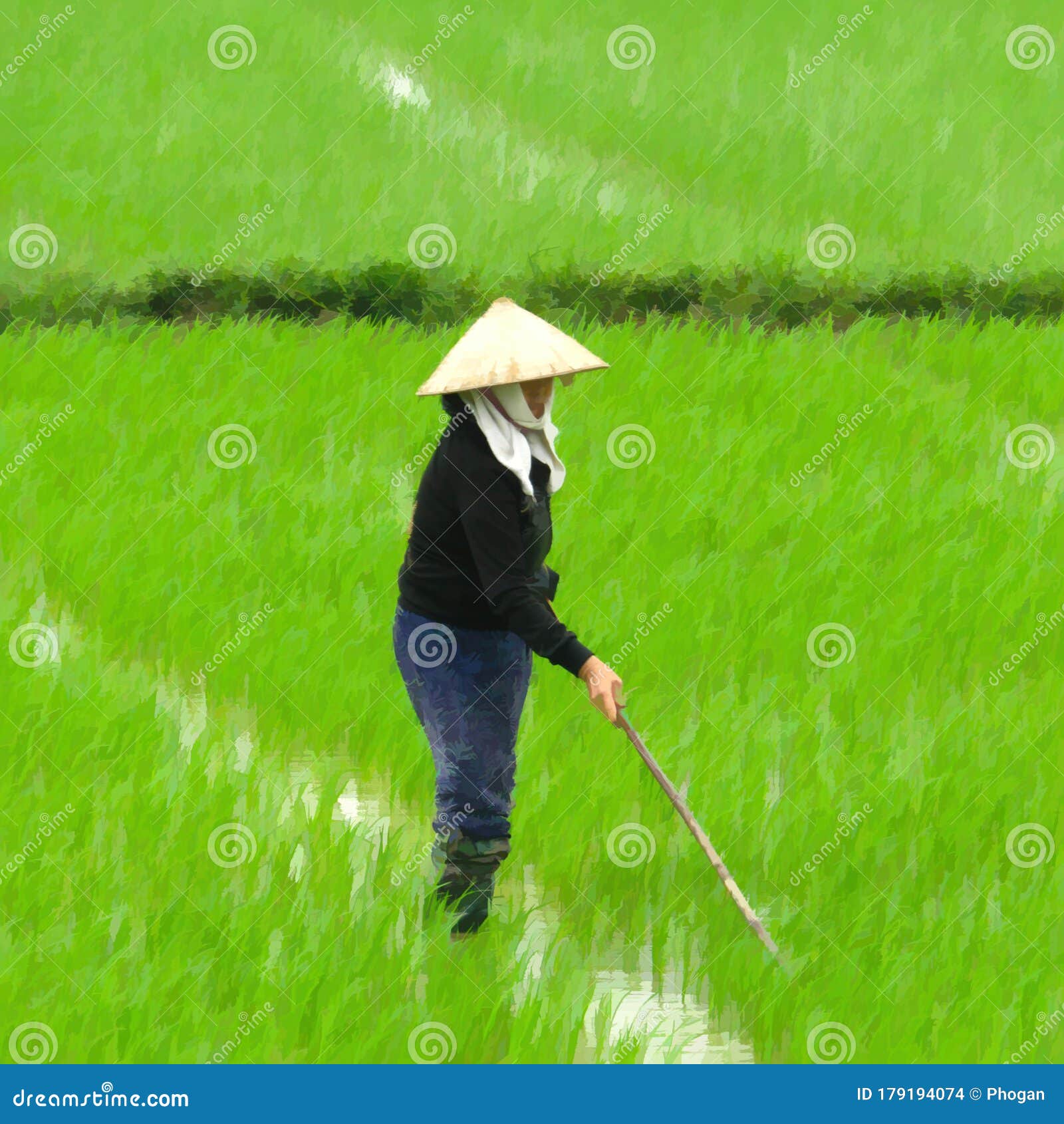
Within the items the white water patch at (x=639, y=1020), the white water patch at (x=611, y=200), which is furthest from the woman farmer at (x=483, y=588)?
→ the white water patch at (x=611, y=200)

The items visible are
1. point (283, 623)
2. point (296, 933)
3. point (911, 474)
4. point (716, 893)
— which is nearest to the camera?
point (296, 933)

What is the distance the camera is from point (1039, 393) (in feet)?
25.0

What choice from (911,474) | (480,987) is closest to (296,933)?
(480,987)

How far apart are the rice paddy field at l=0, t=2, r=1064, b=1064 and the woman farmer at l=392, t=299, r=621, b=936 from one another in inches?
10.4

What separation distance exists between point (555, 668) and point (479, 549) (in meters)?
1.61

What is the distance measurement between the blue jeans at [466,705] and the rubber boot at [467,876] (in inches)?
0.8

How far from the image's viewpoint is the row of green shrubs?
8.73 metres

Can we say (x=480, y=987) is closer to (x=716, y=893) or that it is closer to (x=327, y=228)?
(x=716, y=893)

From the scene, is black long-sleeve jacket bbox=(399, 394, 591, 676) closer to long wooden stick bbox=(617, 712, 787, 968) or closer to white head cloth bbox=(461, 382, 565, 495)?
white head cloth bbox=(461, 382, 565, 495)

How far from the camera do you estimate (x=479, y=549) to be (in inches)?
118

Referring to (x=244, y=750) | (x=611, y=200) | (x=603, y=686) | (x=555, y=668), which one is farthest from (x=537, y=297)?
(x=603, y=686)

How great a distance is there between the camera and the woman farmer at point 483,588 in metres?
2.97

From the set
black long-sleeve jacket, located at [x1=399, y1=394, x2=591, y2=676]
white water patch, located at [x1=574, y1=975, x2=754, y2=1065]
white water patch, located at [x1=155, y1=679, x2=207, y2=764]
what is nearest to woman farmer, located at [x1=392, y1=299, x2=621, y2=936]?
black long-sleeve jacket, located at [x1=399, y1=394, x2=591, y2=676]

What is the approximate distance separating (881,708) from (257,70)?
10.9 meters
